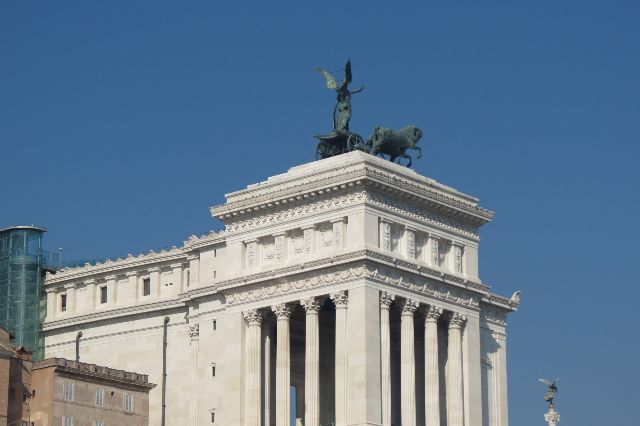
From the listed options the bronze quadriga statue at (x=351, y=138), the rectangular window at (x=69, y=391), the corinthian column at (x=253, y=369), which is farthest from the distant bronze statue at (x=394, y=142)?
the rectangular window at (x=69, y=391)

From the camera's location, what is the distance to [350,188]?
448 ft

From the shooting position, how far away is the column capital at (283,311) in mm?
138637

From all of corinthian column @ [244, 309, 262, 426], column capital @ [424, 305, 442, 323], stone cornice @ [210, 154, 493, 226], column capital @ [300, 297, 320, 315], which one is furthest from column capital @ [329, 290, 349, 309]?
corinthian column @ [244, 309, 262, 426]

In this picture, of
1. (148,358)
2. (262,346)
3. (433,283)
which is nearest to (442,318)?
(433,283)

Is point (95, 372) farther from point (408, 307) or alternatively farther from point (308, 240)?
point (408, 307)

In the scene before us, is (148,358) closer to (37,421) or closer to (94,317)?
(94,317)

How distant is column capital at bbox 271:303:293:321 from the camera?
139m

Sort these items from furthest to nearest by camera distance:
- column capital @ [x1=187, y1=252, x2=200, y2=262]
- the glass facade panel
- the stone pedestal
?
the glass facade panel < column capital @ [x1=187, y1=252, x2=200, y2=262] < the stone pedestal

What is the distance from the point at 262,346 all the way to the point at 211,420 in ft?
21.0

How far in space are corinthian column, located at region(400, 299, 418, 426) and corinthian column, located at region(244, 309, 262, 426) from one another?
30.6 ft

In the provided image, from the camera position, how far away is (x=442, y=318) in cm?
14175

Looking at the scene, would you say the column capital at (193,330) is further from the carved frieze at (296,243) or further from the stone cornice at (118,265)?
the carved frieze at (296,243)

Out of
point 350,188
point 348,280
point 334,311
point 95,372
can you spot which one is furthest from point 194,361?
point 350,188

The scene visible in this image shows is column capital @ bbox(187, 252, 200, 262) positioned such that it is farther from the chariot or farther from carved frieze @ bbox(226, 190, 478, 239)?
the chariot
